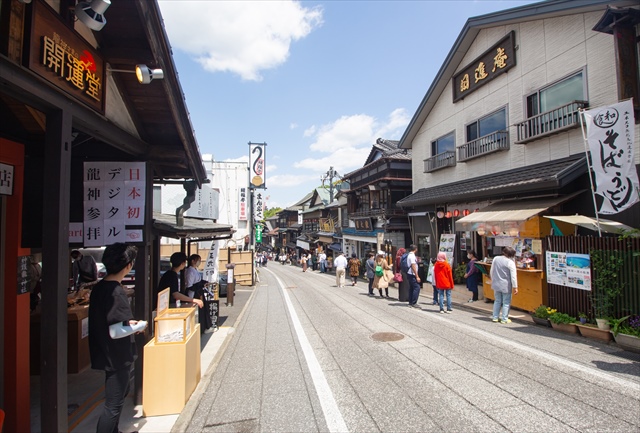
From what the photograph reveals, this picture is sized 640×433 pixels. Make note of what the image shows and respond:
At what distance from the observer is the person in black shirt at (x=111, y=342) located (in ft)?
11.3

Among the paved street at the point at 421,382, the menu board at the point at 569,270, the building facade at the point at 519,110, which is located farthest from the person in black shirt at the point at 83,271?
the menu board at the point at 569,270

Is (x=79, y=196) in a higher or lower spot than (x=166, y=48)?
lower

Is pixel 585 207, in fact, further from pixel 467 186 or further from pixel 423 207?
pixel 423 207

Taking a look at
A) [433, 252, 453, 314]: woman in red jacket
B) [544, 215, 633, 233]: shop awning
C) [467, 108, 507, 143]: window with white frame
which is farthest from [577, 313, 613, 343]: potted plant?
[467, 108, 507, 143]: window with white frame

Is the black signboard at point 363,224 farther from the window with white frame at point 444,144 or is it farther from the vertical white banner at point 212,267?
the vertical white banner at point 212,267

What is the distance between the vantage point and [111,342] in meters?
3.46

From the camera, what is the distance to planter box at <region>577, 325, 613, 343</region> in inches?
269

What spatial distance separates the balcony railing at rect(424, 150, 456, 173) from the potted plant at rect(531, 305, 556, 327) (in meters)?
9.54

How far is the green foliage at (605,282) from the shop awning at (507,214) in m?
2.55

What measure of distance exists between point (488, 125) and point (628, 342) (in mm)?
10747

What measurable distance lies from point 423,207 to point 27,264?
17333 mm

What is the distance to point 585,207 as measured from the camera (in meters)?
9.73

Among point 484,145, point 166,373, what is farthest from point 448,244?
point 166,373

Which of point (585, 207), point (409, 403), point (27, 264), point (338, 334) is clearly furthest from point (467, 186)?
point (27, 264)
